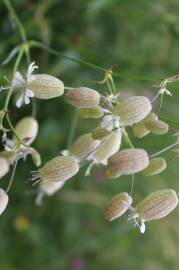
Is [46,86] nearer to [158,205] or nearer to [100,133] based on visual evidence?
[100,133]

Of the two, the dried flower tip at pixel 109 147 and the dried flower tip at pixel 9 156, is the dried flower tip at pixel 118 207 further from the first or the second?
the dried flower tip at pixel 9 156

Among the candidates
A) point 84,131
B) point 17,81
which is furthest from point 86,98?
point 84,131

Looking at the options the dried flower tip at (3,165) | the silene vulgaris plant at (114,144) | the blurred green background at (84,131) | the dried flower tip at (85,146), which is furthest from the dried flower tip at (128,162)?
the blurred green background at (84,131)

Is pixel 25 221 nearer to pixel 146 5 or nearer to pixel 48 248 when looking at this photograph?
pixel 48 248

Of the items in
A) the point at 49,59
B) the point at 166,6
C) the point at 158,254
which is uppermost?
the point at 166,6

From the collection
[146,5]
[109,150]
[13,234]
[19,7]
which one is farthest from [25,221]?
[109,150]

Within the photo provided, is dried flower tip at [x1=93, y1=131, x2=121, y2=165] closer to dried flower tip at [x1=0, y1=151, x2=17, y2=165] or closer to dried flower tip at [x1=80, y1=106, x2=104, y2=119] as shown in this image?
dried flower tip at [x1=80, y1=106, x2=104, y2=119]
